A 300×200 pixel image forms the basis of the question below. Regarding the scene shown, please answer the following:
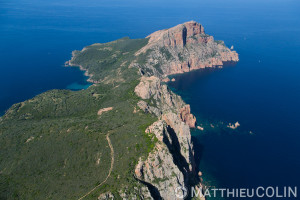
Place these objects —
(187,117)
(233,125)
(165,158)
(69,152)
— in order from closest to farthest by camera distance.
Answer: (165,158) → (69,152) → (187,117) → (233,125)

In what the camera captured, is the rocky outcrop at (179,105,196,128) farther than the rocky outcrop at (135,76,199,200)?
Yes

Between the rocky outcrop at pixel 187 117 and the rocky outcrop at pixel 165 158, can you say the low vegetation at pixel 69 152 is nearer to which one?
the rocky outcrop at pixel 165 158

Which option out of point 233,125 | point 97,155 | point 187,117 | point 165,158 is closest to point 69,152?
point 97,155

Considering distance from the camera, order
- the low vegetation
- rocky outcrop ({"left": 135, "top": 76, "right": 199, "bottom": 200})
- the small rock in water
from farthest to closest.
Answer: the small rock in water < rocky outcrop ({"left": 135, "top": 76, "right": 199, "bottom": 200}) < the low vegetation

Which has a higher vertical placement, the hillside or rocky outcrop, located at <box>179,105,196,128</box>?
the hillside

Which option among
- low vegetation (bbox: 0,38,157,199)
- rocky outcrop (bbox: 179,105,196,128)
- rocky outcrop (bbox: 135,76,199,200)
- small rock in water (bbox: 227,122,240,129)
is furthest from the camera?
small rock in water (bbox: 227,122,240,129)

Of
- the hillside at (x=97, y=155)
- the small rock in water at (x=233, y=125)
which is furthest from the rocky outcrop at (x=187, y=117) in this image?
the hillside at (x=97, y=155)

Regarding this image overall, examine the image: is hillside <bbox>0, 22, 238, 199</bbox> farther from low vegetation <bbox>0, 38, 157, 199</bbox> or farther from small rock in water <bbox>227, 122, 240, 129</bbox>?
small rock in water <bbox>227, 122, 240, 129</bbox>

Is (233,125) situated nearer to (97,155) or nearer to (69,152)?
(97,155)

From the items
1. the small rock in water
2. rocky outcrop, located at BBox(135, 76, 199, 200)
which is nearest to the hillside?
rocky outcrop, located at BBox(135, 76, 199, 200)

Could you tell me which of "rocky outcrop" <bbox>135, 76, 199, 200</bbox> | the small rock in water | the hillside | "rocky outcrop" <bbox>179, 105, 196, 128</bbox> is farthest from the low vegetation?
the small rock in water

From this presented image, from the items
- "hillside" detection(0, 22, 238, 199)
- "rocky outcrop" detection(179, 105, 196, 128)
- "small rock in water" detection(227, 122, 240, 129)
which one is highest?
"hillside" detection(0, 22, 238, 199)
